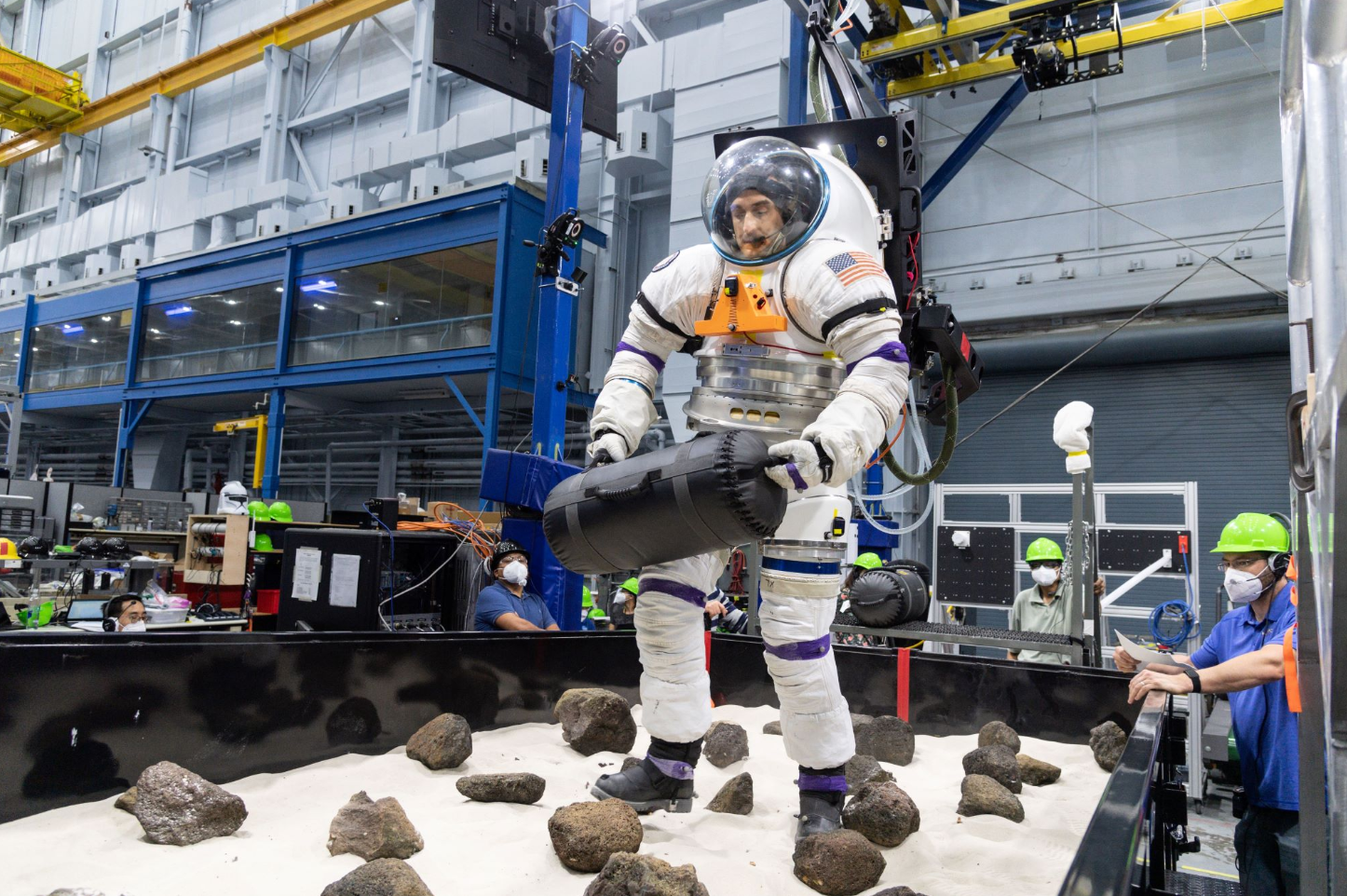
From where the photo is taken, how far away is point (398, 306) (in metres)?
12.9

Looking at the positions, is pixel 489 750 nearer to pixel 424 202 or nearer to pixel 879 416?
pixel 879 416

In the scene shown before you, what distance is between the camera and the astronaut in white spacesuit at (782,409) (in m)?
1.96

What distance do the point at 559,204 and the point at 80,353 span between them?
17.0m

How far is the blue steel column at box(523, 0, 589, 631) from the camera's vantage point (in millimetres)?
6113

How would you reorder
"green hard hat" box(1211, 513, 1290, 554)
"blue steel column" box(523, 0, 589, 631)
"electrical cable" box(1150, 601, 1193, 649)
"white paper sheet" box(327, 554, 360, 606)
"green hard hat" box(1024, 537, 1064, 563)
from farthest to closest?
1. "blue steel column" box(523, 0, 589, 631)
2. "green hard hat" box(1024, 537, 1064, 563)
3. "electrical cable" box(1150, 601, 1193, 649)
4. "white paper sheet" box(327, 554, 360, 606)
5. "green hard hat" box(1211, 513, 1290, 554)

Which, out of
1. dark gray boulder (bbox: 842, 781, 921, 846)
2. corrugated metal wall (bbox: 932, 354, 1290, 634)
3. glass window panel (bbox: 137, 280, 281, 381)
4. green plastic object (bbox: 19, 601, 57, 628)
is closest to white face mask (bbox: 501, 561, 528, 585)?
dark gray boulder (bbox: 842, 781, 921, 846)

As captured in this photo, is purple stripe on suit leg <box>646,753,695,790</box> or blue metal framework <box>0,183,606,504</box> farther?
blue metal framework <box>0,183,606,504</box>

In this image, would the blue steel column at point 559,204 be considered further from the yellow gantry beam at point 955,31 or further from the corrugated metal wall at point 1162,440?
the corrugated metal wall at point 1162,440

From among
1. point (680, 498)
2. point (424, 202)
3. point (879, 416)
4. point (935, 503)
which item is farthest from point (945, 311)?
point (424, 202)

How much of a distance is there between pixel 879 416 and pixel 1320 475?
124 cm

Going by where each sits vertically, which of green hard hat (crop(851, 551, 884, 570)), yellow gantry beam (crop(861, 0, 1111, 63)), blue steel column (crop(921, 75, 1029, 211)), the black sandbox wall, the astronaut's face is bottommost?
the black sandbox wall

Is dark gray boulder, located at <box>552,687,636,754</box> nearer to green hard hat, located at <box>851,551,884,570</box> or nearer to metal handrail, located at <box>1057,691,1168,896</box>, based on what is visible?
metal handrail, located at <box>1057,691,1168,896</box>

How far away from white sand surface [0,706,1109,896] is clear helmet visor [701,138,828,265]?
142 centimetres

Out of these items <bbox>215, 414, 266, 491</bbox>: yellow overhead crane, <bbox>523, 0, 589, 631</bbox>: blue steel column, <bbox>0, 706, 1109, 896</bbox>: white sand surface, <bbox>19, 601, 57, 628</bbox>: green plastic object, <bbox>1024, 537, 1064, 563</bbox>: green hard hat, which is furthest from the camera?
<bbox>215, 414, 266, 491</bbox>: yellow overhead crane
